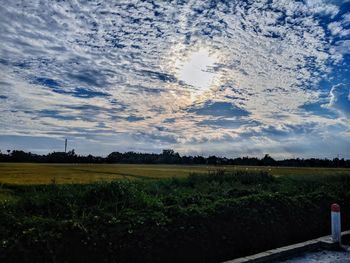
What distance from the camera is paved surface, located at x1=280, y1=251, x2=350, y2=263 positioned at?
323 inches

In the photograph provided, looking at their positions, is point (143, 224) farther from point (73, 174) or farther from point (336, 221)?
point (73, 174)

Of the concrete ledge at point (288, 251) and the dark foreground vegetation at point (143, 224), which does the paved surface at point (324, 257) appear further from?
the dark foreground vegetation at point (143, 224)

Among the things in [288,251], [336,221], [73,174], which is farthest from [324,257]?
[73,174]

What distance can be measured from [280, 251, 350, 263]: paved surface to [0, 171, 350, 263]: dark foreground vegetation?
91 cm

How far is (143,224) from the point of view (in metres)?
6.99

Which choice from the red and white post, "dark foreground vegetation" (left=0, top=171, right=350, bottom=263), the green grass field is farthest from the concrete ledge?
the green grass field

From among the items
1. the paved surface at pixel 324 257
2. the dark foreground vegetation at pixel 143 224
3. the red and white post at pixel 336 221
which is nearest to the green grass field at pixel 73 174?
the dark foreground vegetation at pixel 143 224

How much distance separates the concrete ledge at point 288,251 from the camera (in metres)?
7.64

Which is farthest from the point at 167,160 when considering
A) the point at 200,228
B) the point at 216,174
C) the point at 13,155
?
the point at 200,228

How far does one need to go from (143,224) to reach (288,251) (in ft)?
11.7

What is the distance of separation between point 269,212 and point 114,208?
425 centimetres

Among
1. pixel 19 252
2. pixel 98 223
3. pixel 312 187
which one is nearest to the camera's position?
pixel 19 252

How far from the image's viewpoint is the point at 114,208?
7617 millimetres

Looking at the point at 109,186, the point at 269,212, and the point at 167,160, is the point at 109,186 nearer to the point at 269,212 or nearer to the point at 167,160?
the point at 269,212
